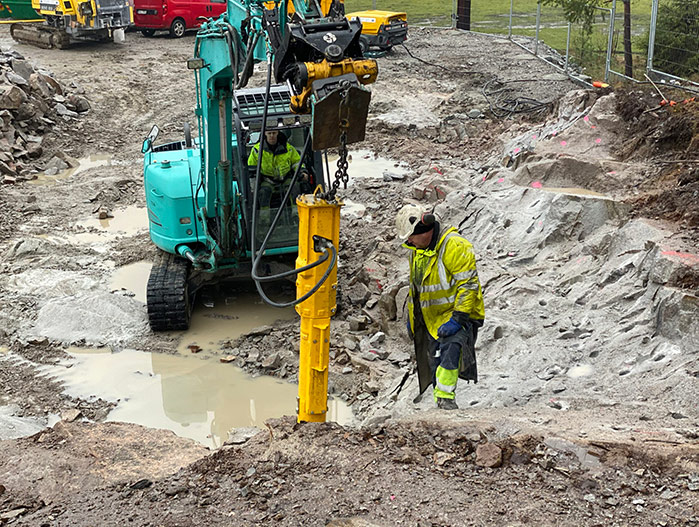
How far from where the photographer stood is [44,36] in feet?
76.4

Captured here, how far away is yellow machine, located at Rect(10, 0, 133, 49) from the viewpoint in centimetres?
2203

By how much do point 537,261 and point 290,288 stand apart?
10.3 ft

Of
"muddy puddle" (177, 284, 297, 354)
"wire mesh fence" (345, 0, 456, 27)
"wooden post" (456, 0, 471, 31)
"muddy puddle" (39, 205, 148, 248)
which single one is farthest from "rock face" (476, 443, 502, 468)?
"wire mesh fence" (345, 0, 456, 27)

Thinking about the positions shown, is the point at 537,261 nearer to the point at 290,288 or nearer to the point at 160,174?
the point at 290,288

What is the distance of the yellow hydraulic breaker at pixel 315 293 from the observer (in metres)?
4.59

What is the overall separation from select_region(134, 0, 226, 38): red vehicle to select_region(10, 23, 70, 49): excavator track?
9.57 ft

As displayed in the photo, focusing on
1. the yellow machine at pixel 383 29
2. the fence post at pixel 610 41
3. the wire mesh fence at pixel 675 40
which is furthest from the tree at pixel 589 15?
the yellow machine at pixel 383 29

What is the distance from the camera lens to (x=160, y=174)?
9211 mm

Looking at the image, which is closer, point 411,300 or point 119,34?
point 411,300

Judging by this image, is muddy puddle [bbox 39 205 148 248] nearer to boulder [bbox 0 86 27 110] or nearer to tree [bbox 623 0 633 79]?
boulder [bbox 0 86 27 110]

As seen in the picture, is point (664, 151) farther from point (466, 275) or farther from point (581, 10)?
point (581, 10)

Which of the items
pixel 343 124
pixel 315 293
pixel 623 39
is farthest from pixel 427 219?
pixel 623 39

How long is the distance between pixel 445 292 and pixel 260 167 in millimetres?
1633

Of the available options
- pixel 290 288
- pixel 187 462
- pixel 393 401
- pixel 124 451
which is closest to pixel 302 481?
pixel 187 462
